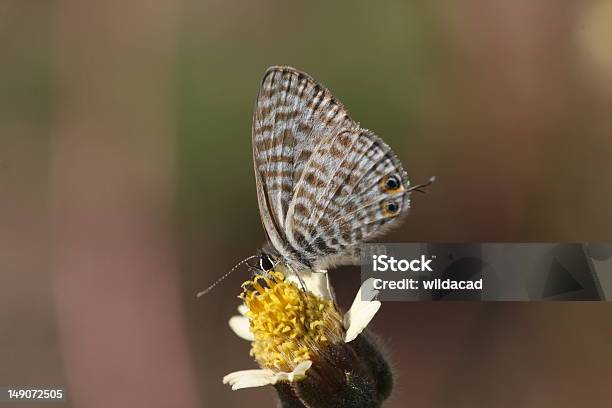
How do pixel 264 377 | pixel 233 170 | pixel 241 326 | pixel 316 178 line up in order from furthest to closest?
pixel 233 170 → pixel 241 326 → pixel 316 178 → pixel 264 377

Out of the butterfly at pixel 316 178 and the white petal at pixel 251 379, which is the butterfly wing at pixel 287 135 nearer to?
the butterfly at pixel 316 178

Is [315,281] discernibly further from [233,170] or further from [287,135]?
[233,170]

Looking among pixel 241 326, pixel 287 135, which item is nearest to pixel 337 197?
pixel 287 135

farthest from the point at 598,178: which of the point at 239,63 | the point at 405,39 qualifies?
the point at 239,63

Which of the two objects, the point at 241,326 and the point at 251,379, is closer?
the point at 251,379

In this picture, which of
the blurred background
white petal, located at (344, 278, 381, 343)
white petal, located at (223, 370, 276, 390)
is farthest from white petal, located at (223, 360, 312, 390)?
the blurred background

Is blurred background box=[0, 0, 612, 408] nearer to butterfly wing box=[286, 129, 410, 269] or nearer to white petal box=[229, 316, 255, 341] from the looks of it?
white petal box=[229, 316, 255, 341]
